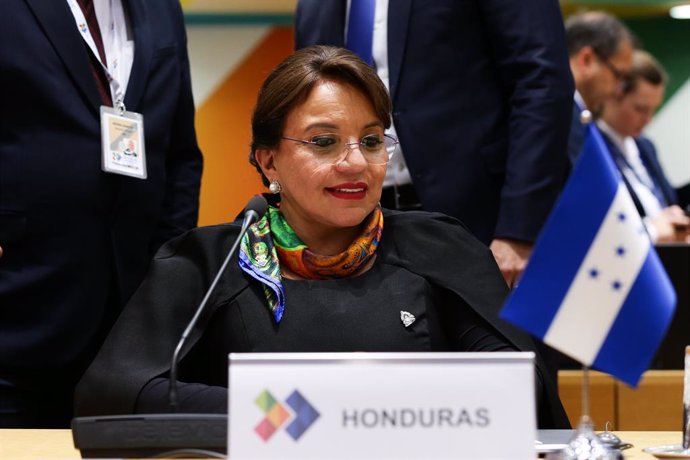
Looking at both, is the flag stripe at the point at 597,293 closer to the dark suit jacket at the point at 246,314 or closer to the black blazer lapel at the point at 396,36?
the dark suit jacket at the point at 246,314

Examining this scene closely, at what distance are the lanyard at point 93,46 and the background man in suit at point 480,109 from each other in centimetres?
69

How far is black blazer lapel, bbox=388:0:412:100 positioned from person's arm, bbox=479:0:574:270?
0.22 metres

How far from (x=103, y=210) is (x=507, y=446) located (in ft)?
5.56

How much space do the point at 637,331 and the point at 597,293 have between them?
8 cm

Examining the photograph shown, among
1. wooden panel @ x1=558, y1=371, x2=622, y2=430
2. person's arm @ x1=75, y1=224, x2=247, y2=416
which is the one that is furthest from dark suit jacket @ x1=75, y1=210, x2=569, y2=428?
wooden panel @ x1=558, y1=371, x2=622, y2=430

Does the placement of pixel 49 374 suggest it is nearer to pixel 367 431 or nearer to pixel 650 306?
pixel 367 431

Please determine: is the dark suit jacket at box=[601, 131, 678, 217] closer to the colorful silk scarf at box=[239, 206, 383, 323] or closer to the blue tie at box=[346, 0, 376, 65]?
the blue tie at box=[346, 0, 376, 65]

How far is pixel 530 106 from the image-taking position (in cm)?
299

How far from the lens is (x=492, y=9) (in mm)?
2994

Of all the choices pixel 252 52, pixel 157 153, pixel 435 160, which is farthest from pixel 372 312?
pixel 252 52

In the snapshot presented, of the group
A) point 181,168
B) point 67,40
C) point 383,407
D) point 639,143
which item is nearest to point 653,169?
point 639,143

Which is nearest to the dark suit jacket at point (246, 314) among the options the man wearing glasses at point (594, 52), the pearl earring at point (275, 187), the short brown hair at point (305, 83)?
the pearl earring at point (275, 187)

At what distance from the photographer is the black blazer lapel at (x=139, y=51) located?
2980mm

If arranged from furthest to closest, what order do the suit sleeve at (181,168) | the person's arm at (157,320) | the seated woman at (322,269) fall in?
1. the suit sleeve at (181,168)
2. the seated woman at (322,269)
3. the person's arm at (157,320)
